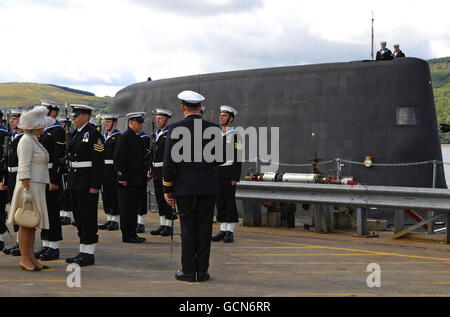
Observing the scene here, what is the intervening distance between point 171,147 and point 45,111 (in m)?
2.38

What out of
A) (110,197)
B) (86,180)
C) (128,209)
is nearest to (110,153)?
(110,197)

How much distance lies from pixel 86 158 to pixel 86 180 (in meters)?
0.34

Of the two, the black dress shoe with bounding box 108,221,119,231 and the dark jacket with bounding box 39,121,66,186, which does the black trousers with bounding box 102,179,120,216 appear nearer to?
the black dress shoe with bounding box 108,221,119,231

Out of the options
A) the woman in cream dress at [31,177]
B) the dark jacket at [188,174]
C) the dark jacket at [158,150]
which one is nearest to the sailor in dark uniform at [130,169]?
the dark jacket at [158,150]

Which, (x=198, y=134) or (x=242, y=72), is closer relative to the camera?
(x=198, y=134)

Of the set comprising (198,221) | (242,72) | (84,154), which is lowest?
(198,221)

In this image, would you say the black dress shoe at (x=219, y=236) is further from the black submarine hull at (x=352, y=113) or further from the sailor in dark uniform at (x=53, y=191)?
the black submarine hull at (x=352, y=113)

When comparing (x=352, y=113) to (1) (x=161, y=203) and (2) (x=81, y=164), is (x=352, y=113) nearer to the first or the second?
(1) (x=161, y=203)

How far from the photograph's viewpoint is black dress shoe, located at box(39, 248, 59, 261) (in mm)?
8938

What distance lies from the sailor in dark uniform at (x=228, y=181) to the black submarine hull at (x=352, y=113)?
17.0 ft
